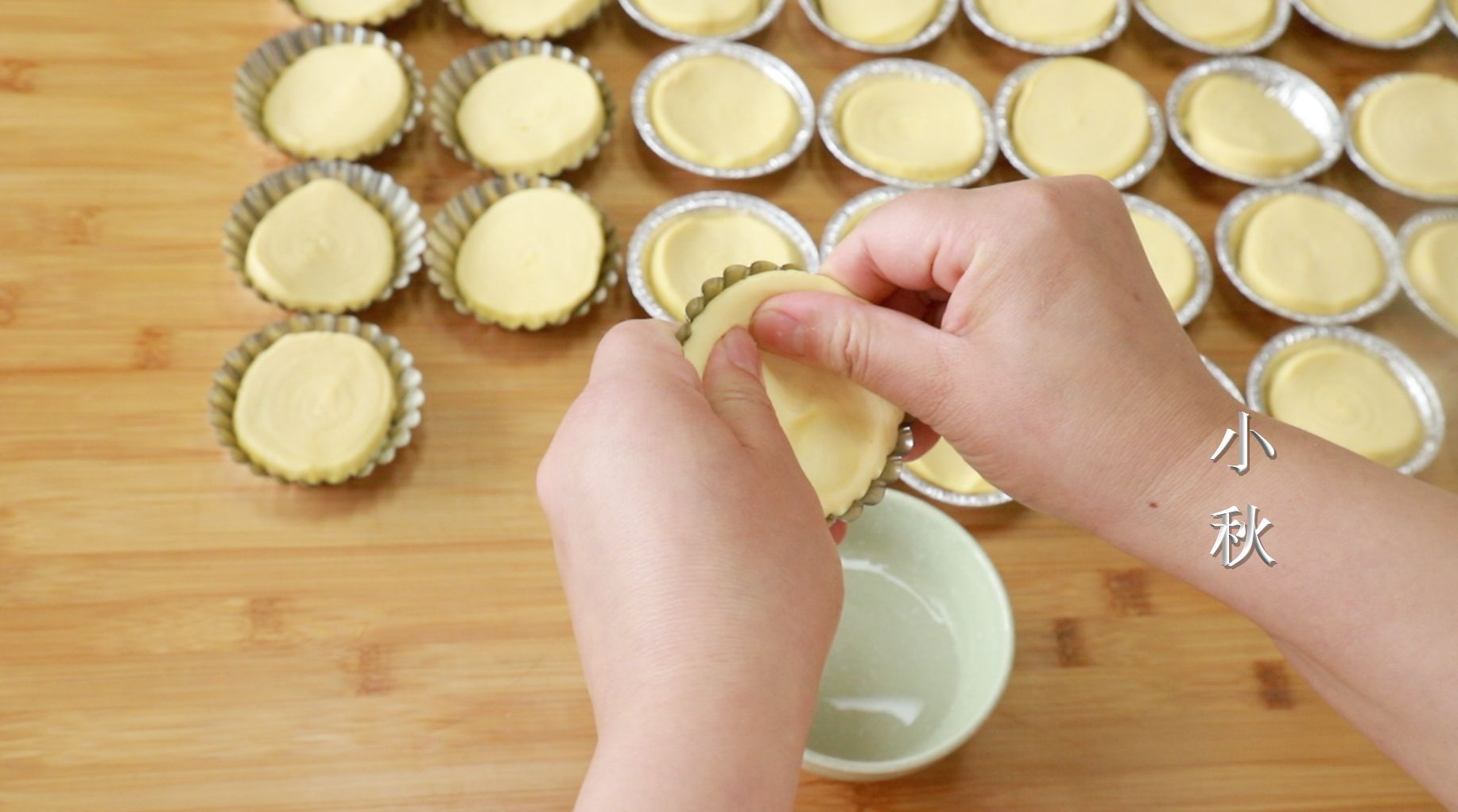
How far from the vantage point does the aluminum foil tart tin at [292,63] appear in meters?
1.70

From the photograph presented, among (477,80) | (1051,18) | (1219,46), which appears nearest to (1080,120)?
(1051,18)

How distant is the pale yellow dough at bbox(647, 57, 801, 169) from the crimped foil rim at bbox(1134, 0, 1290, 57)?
733 millimetres

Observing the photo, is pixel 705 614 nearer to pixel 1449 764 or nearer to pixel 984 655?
pixel 984 655

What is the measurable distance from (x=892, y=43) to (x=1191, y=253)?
66 cm

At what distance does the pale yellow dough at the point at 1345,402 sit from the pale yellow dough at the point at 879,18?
→ 0.87m

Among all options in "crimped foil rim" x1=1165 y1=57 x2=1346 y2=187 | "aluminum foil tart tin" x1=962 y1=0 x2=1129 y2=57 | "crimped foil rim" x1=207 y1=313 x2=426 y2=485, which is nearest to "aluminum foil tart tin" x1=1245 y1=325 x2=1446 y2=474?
"crimped foil rim" x1=1165 y1=57 x2=1346 y2=187

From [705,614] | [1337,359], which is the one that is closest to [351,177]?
[705,614]

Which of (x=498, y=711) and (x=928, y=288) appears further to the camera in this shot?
(x=498, y=711)

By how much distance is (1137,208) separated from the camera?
5.83 ft

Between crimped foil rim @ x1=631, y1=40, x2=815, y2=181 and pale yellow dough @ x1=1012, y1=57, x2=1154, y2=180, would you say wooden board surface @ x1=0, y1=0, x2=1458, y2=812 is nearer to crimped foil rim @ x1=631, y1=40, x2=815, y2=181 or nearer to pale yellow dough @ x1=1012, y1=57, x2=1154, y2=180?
crimped foil rim @ x1=631, y1=40, x2=815, y2=181

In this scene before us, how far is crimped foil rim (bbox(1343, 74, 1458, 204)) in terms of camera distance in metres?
1.86

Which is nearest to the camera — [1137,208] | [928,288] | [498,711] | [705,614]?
[705,614]

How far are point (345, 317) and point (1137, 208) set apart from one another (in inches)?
51.6

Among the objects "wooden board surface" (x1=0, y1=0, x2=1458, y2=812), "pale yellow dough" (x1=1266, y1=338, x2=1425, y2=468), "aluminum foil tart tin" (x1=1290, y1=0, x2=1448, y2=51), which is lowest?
"wooden board surface" (x1=0, y1=0, x2=1458, y2=812)
